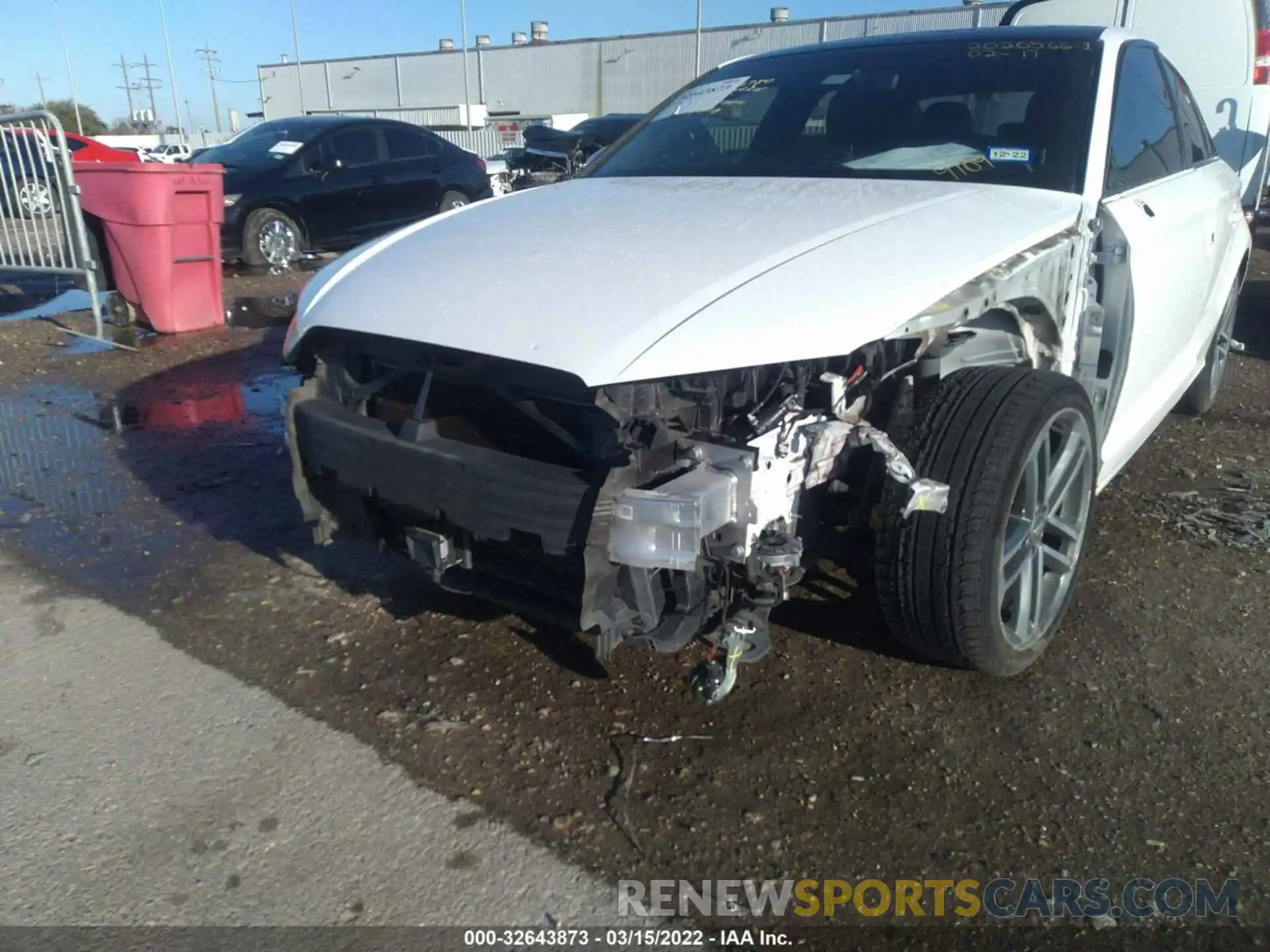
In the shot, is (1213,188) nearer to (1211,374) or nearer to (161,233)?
(1211,374)

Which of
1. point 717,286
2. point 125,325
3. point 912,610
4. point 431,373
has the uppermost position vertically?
Answer: point 717,286

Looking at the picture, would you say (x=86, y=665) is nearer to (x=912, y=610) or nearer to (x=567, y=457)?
(x=567, y=457)

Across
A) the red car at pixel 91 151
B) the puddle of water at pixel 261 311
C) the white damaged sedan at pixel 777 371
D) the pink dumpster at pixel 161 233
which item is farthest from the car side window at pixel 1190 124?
the red car at pixel 91 151

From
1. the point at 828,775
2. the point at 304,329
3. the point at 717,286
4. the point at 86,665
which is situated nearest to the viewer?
the point at 717,286

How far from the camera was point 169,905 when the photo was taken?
2129 mm

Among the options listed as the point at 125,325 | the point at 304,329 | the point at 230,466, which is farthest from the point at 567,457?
the point at 125,325

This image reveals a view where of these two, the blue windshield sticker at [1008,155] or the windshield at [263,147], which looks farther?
the windshield at [263,147]

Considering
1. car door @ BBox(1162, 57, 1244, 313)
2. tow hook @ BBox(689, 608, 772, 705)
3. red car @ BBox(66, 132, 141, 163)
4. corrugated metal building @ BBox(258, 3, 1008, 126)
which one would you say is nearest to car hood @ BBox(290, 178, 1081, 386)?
tow hook @ BBox(689, 608, 772, 705)

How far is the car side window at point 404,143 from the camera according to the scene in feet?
38.7

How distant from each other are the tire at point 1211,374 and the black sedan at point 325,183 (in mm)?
8630

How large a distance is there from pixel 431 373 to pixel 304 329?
0.50 metres

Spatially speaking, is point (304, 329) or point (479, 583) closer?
point (479, 583)

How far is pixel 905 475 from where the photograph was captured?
2.40 meters

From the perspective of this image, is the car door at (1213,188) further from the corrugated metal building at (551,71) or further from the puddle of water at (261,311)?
the corrugated metal building at (551,71)
